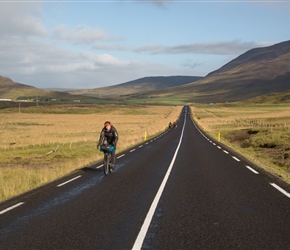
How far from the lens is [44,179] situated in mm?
13414

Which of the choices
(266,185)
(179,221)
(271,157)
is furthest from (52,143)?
(179,221)

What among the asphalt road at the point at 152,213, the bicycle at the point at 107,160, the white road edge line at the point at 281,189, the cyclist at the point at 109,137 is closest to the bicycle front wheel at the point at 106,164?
the bicycle at the point at 107,160

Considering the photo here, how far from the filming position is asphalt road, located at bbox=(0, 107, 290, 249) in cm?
630

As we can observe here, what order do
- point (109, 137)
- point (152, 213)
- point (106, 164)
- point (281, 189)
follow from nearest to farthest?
point (152, 213)
point (281, 189)
point (106, 164)
point (109, 137)

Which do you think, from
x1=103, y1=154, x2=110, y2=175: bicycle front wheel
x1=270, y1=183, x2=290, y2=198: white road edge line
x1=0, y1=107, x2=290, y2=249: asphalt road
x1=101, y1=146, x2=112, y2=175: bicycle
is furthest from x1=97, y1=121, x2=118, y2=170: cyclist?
x1=270, y1=183, x2=290, y2=198: white road edge line

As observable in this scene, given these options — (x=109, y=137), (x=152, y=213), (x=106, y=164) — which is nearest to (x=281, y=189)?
(x=152, y=213)

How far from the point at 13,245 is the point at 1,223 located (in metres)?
1.58

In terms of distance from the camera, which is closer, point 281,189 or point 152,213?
point 152,213

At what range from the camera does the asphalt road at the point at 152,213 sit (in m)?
6.30

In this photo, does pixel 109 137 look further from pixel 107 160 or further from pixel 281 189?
pixel 281 189

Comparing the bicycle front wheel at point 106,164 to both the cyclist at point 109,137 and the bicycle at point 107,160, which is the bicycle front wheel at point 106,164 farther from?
the cyclist at point 109,137

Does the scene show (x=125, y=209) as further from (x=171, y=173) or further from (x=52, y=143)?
(x=52, y=143)

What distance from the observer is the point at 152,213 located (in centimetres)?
817

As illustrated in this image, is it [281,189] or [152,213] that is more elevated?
[152,213]
